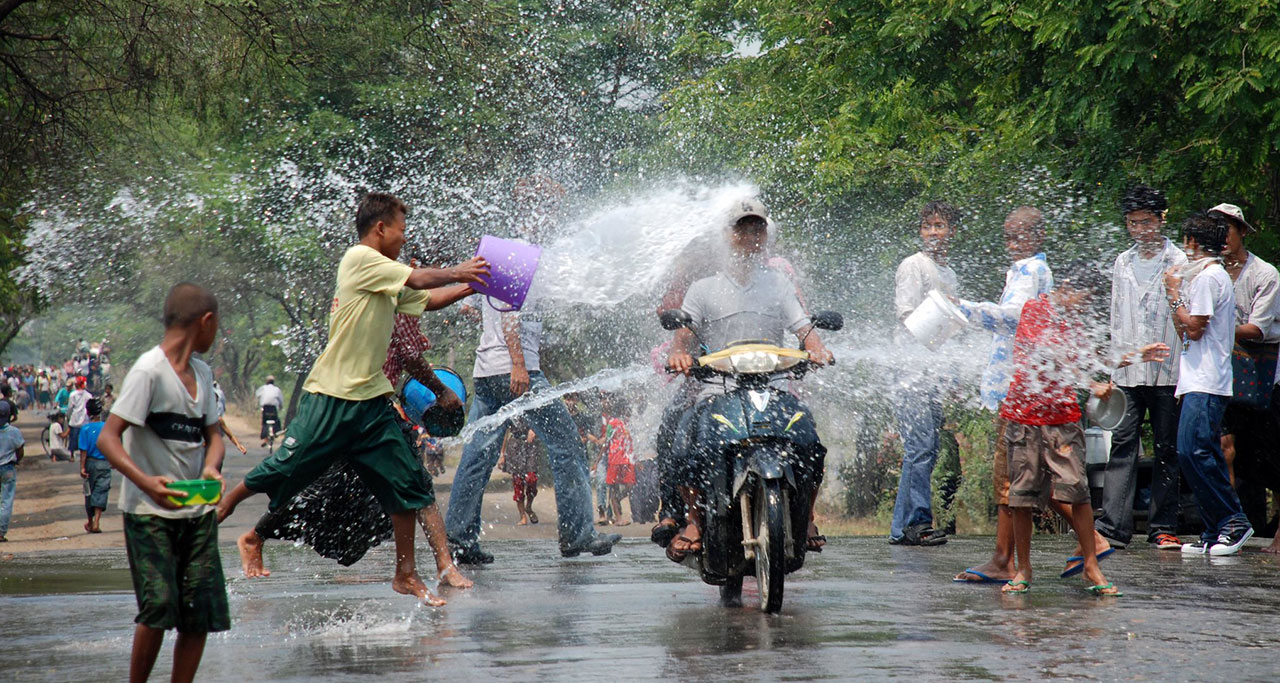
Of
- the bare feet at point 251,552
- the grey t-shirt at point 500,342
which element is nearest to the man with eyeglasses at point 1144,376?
the grey t-shirt at point 500,342

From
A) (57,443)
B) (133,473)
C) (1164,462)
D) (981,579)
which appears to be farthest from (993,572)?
(57,443)

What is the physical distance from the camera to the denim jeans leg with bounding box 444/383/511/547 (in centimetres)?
960

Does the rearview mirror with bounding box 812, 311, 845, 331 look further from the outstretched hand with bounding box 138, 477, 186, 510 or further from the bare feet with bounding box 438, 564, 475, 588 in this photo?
the outstretched hand with bounding box 138, 477, 186, 510

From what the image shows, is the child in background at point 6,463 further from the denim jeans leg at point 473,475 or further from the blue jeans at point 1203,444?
the blue jeans at point 1203,444

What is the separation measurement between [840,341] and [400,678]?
381 inches

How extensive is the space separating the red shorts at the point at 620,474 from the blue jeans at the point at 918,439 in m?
8.72

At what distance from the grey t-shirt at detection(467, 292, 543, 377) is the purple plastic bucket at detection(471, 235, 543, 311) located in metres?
2.51

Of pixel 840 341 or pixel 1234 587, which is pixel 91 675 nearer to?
pixel 1234 587

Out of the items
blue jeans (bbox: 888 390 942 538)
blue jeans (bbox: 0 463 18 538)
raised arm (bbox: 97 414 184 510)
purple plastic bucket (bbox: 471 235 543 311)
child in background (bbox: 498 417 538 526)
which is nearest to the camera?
raised arm (bbox: 97 414 184 510)

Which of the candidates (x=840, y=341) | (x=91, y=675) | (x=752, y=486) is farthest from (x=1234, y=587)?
(x=840, y=341)

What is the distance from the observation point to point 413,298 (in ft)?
22.9

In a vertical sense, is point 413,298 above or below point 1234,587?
above

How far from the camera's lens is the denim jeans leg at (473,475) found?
9.60 m

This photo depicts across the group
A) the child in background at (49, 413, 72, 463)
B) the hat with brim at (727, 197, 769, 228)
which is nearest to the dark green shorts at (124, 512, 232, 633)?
the hat with brim at (727, 197, 769, 228)
